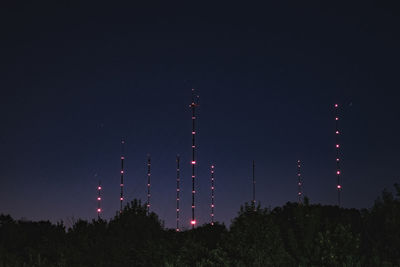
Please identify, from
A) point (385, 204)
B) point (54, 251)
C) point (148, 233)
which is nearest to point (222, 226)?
point (148, 233)

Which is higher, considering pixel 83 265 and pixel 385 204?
pixel 385 204

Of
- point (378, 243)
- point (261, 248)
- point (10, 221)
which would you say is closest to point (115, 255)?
point (261, 248)

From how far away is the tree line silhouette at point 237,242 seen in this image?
12.6 meters

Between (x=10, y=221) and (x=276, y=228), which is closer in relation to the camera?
(x=276, y=228)

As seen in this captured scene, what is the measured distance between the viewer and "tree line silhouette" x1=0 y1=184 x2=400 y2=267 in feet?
41.3

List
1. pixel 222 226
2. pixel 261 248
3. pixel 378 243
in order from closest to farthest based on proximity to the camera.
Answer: pixel 261 248, pixel 378 243, pixel 222 226

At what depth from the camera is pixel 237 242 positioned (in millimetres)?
13672

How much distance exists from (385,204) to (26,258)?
10.3 metres

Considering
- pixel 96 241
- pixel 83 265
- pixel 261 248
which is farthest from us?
pixel 96 241

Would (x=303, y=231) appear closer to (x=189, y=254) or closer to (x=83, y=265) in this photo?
(x=189, y=254)

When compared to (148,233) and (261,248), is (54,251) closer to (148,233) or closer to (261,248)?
(148,233)

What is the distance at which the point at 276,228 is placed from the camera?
14.1 m

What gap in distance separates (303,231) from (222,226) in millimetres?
8381

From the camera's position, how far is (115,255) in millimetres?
17031
